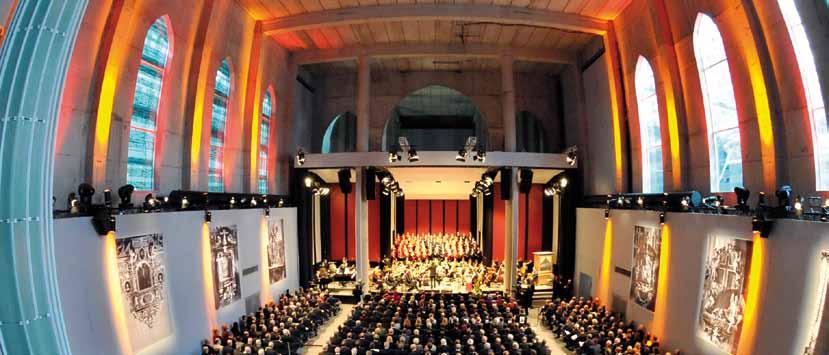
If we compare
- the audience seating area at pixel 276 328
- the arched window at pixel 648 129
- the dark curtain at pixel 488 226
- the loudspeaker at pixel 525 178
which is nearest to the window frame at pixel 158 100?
the audience seating area at pixel 276 328

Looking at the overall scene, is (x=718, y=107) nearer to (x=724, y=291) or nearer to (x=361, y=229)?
(x=724, y=291)

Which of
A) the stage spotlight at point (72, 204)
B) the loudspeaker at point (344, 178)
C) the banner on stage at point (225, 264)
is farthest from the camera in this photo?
the loudspeaker at point (344, 178)

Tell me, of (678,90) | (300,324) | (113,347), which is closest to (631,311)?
(678,90)

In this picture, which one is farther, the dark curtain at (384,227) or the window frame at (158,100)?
the dark curtain at (384,227)

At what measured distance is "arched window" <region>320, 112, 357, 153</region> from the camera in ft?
90.1

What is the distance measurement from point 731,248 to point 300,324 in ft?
38.6

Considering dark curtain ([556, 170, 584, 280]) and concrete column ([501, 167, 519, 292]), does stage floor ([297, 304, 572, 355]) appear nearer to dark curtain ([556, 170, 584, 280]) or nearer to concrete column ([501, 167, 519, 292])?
concrete column ([501, 167, 519, 292])

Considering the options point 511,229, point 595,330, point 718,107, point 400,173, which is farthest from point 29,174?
point 400,173

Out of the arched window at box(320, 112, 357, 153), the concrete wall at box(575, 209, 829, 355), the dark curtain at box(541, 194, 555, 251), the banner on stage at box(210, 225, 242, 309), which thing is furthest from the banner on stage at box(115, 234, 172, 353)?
the dark curtain at box(541, 194, 555, 251)

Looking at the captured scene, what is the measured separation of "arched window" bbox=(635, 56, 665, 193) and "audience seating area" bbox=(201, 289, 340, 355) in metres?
12.7

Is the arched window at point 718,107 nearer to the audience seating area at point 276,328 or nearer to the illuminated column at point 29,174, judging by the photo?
the audience seating area at point 276,328

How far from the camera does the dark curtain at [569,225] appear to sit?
21.3 metres

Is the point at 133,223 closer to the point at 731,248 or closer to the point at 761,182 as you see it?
the point at 731,248

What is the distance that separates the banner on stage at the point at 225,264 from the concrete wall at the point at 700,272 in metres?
13.2
